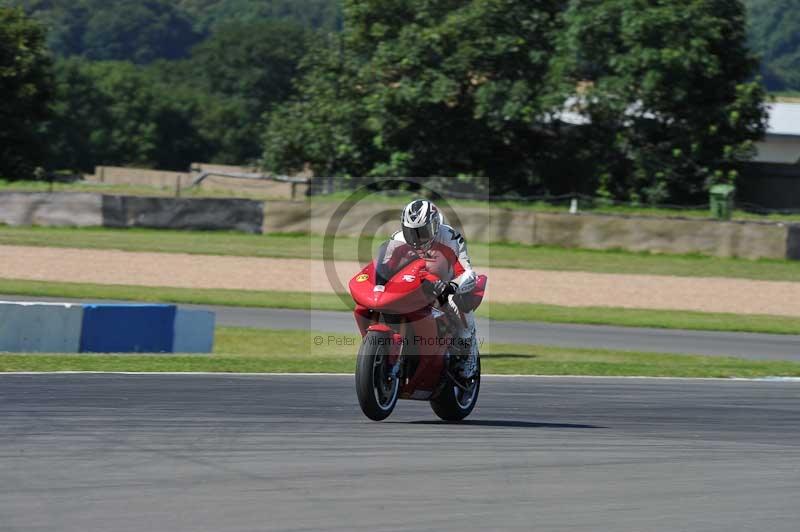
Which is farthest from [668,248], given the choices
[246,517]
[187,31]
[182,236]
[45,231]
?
[187,31]

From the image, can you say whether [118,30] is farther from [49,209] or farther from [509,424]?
[509,424]

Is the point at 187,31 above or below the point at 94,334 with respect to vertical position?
above

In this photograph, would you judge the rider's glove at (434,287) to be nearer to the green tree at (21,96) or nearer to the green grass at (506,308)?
the green grass at (506,308)

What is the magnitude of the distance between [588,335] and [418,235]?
1082cm

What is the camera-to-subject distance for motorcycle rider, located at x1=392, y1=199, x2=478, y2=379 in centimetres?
855

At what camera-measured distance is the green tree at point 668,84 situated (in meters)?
35.3

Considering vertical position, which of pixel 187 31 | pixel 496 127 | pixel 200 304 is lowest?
pixel 200 304

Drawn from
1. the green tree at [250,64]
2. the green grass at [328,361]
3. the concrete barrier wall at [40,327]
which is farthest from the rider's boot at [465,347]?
the green tree at [250,64]

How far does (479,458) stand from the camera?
7215mm

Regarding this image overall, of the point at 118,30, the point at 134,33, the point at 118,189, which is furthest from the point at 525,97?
the point at 134,33

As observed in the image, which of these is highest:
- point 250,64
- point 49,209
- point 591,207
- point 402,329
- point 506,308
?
point 250,64

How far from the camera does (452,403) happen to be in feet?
29.8

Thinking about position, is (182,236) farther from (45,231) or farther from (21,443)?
(21,443)

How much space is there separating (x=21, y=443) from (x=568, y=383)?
657 centimetres
